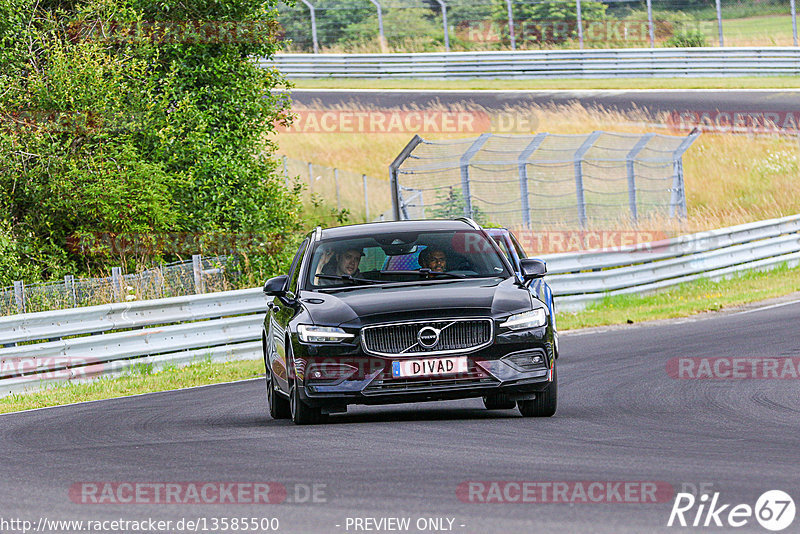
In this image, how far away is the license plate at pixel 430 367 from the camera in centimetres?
939

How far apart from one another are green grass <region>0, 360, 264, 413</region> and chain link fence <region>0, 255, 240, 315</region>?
113 inches

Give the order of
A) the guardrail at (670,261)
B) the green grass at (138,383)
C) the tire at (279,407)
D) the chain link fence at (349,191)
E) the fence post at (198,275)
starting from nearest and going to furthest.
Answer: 1. the tire at (279,407)
2. the green grass at (138,383)
3. the fence post at (198,275)
4. the guardrail at (670,261)
5. the chain link fence at (349,191)

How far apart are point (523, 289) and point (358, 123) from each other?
2943 centimetres

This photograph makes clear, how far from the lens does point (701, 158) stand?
34906 millimetres

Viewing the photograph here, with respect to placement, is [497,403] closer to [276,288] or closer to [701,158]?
[276,288]

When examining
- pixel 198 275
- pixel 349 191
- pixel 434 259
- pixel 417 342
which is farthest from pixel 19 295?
pixel 349 191

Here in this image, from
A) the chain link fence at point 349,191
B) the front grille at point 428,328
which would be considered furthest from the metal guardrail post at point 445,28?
the front grille at point 428,328

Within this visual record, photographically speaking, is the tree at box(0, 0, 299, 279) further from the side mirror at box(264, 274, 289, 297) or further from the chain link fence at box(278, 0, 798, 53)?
the chain link fence at box(278, 0, 798, 53)

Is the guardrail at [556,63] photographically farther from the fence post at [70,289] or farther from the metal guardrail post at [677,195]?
the fence post at [70,289]

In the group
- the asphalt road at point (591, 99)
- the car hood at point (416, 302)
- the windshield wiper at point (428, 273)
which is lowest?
the car hood at point (416, 302)

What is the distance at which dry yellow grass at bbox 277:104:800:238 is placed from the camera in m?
31.2

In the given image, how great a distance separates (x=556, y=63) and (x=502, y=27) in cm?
379

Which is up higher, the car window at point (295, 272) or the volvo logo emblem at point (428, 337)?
the car window at point (295, 272)

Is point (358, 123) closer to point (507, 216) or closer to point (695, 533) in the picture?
point (507, 216)
